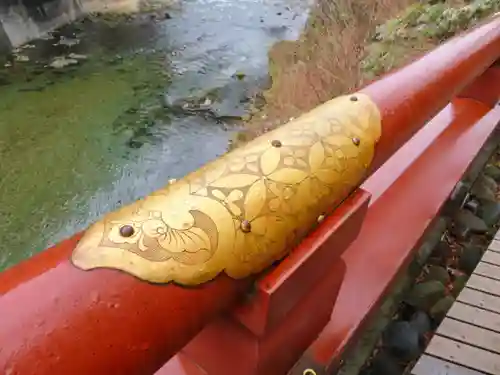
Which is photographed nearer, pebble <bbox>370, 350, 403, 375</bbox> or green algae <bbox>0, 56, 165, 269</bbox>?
pebble <bbox>370, 350, 403, 375</bbox>

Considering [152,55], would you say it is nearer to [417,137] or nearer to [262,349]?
[417,137]

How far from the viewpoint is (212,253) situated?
Result: 0.71 meters

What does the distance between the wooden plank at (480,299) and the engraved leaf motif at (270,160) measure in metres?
0.94

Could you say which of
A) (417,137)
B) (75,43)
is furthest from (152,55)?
(417,137)

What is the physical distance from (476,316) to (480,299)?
0.08 m

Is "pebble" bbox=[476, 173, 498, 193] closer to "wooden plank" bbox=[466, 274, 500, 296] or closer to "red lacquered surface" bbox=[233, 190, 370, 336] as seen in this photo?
"wooden plank" bbox=[466, 274, 500, 296]

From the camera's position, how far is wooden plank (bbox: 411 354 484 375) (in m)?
1.25

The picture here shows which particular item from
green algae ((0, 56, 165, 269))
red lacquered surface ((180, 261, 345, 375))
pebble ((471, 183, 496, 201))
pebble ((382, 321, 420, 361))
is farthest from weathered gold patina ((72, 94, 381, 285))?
green algae ((0, 56, 165, 269))

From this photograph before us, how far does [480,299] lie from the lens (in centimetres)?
147

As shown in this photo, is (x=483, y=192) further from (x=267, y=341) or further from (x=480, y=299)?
(x=267, y=341)

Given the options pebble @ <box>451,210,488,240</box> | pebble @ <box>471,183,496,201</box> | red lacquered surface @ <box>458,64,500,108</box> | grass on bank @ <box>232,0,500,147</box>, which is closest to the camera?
pebble @ <box>451,210,488,240</box>

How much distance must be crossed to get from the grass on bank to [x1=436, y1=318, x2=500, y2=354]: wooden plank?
11.1 ft

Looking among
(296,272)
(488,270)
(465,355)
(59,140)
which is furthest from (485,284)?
(59,140)

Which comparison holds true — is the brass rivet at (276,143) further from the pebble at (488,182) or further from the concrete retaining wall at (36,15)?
the concrete retaining wall at (36,15)
